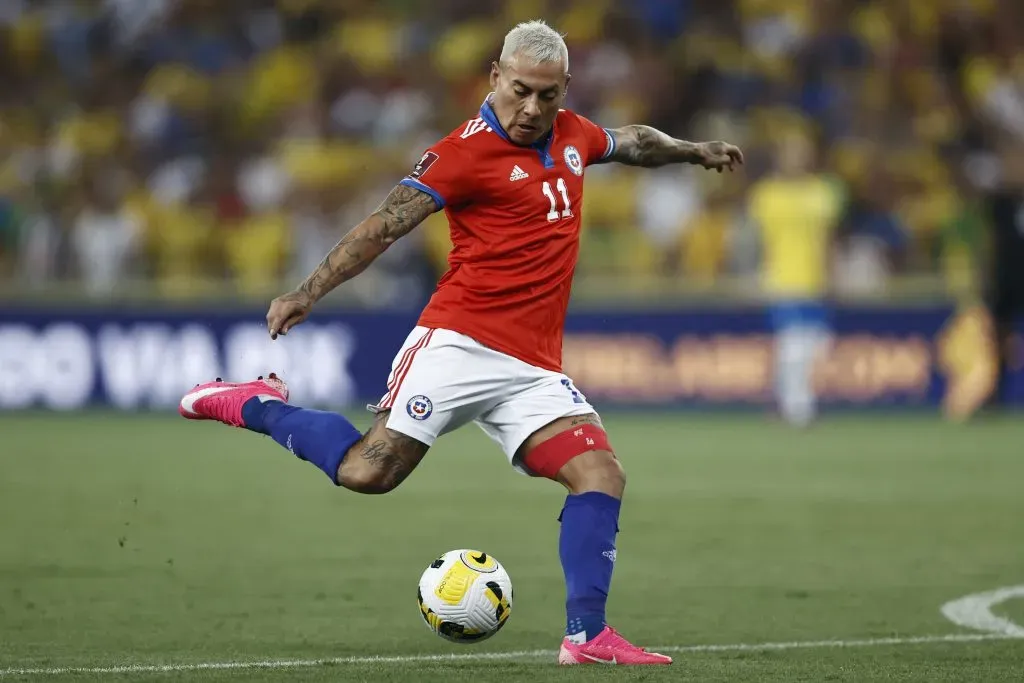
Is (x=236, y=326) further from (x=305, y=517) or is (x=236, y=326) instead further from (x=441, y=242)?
(x=305, y=517)

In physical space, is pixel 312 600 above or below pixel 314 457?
below

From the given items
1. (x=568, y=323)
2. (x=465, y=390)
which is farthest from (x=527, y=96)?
(x=568, y=323)

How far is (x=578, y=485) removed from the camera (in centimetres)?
540

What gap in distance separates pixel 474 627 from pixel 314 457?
809mm

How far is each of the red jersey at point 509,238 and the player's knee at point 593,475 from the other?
0.38m

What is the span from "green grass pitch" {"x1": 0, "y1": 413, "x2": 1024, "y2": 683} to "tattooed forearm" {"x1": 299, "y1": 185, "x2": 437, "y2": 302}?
4.05 feet

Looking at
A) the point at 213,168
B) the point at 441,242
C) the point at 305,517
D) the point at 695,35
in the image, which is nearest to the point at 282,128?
the point at 213,168

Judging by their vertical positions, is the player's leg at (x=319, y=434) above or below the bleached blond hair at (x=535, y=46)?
below

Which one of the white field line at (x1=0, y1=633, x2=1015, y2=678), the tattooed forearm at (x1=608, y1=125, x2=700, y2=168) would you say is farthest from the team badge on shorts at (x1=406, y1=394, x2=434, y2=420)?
the tattooed forearm at (x1=608, y1=125, x2=700, y2=168)

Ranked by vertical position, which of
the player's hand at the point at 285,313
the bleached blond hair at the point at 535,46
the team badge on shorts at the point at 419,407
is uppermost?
the bleached blond hair at the point at 535,46

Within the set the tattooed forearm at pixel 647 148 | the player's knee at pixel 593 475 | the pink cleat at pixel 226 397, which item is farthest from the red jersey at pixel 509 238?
the pink cleat at pixel 226 397

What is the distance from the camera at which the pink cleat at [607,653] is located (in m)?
5.14

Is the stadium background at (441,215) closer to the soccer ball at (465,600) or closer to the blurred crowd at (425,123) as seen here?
the blurred crowd at (425,123)

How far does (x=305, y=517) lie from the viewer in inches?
376
